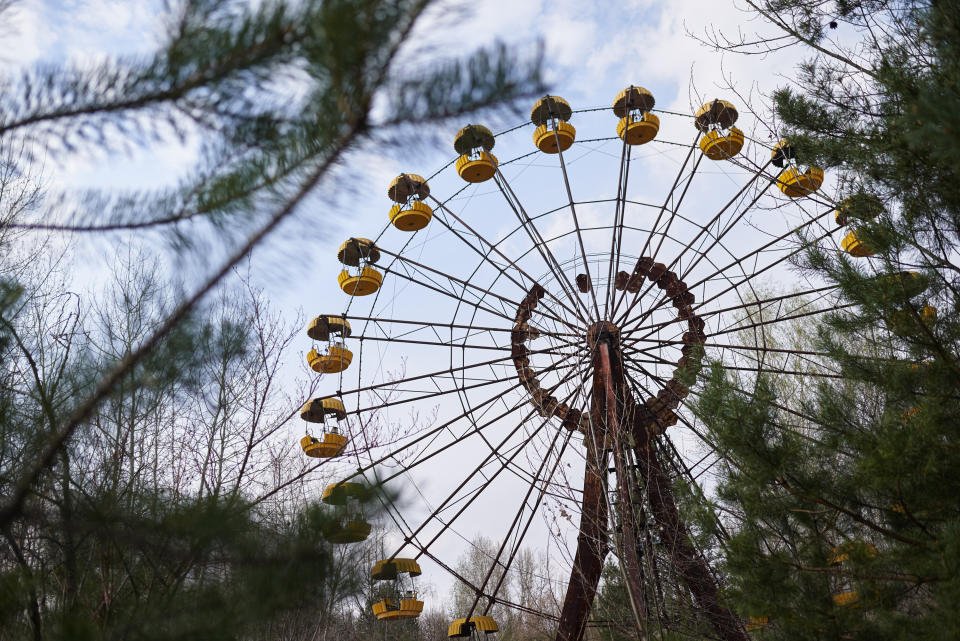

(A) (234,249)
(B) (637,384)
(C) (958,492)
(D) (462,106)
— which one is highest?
(B) (637,384)

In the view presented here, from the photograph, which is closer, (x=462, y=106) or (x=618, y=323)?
(x=462, y=106)

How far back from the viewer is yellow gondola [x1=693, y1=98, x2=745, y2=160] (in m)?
10.4

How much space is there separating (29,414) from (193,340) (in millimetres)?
1536

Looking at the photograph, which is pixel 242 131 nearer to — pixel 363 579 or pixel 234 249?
pixel 234 249

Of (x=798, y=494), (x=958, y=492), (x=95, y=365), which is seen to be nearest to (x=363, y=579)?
(x=95, y=365)

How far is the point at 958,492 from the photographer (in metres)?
4.61

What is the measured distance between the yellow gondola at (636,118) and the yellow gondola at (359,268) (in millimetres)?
4383

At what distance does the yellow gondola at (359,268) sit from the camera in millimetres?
11539

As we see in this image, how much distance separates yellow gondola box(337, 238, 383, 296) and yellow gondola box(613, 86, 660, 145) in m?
4.38

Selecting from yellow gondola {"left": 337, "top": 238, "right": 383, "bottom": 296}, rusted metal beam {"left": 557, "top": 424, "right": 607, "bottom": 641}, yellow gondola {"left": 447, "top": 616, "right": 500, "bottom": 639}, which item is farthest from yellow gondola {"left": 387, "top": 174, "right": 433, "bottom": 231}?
yellow gondola {"left": 447, "top": 616, "right": 500, "bottom": 639}

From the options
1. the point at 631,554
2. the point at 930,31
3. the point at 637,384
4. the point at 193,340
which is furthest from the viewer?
the point at 637,384

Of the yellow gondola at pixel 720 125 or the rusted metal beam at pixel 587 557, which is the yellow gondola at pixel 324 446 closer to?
the rusted metal beam at pixel 587 557

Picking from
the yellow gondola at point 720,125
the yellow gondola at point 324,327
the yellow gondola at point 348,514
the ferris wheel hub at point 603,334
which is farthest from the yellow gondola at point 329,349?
the yellow gondola at point 348,514

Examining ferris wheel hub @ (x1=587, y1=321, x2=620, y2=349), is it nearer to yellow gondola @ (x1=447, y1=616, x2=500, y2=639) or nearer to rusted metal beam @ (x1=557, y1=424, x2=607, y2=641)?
rusted metal beam @ (x1=557, y1=424, x2=607, y2=641)
